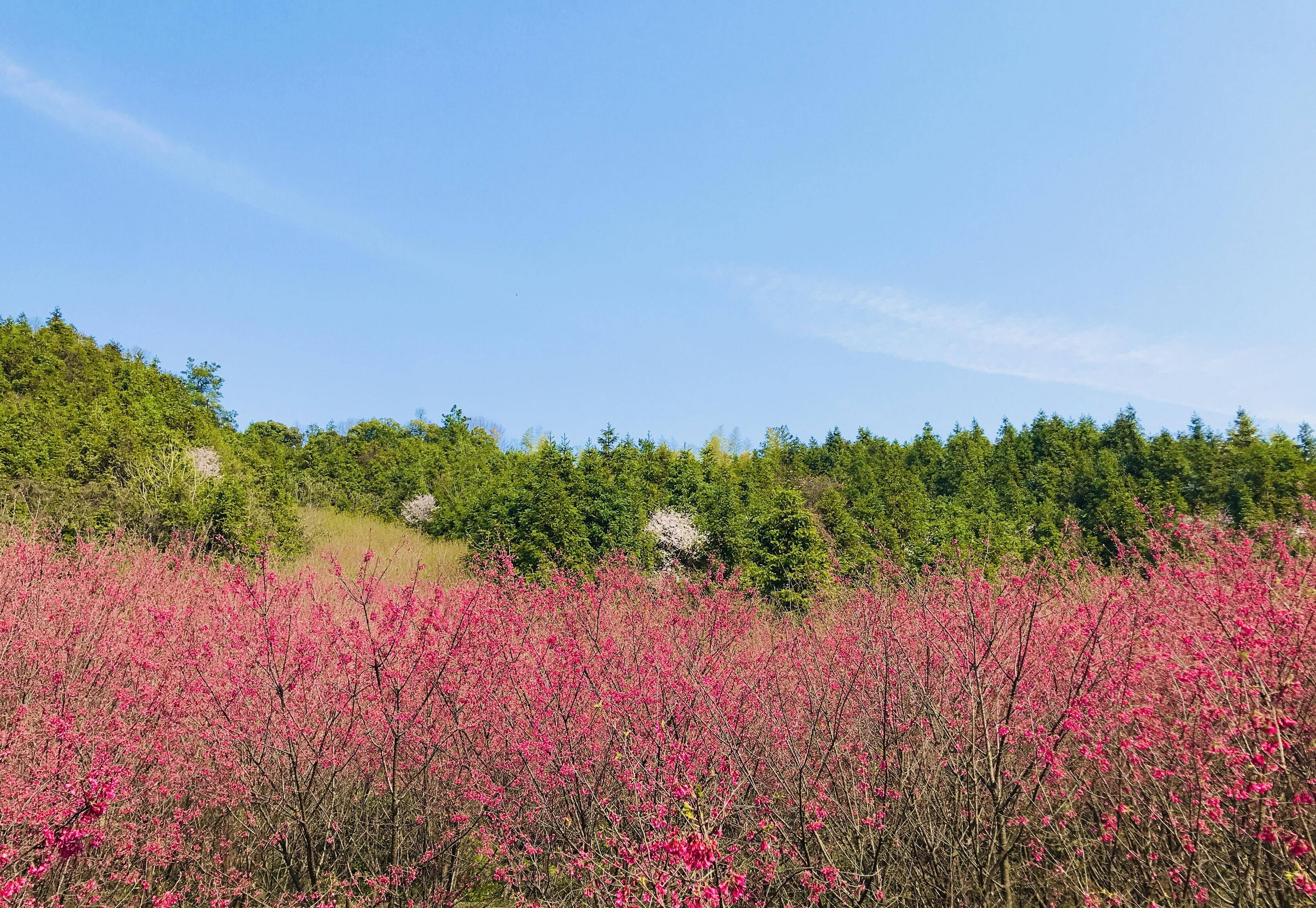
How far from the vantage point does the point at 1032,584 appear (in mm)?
4750

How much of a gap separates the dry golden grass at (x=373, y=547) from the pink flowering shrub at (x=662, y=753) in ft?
22.2

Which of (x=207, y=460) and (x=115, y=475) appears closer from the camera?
(x=115, y=475)

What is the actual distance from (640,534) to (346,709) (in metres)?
12.8

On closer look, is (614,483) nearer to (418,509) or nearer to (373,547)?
(373,547)

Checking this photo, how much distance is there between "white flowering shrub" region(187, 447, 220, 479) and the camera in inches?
762

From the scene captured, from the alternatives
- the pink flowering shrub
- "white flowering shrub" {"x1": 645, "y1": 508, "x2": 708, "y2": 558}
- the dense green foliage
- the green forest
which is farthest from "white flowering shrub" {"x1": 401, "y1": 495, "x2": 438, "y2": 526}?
the pink flowering shrub

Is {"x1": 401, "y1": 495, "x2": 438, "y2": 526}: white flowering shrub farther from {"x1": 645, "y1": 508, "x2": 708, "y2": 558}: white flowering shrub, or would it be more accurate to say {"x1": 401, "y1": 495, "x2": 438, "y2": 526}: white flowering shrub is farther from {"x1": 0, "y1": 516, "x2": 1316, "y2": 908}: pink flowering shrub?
{"x1": 0, "y1": 516, "x2": 1316, "y2": 908}: pink flowering shrub

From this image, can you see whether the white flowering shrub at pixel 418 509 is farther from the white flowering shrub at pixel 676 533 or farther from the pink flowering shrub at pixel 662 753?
the pink flowering shrub at pixel 662 753

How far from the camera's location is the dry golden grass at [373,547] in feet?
46.2

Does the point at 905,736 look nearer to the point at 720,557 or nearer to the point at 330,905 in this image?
the point at 330,905

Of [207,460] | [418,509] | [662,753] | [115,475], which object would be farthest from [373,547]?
[662,753]

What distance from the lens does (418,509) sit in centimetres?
2564

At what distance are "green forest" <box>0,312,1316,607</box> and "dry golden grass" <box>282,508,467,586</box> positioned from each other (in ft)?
2.73

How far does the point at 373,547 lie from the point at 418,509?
29.0 ft
